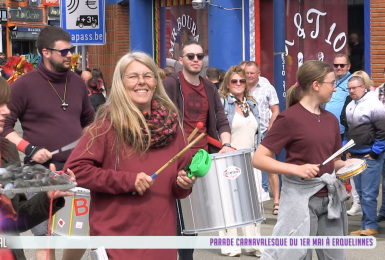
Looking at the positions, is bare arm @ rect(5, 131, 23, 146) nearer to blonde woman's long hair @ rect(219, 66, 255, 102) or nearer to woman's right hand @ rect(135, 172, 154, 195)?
woman's right hand @ rect(135, 172, 154, 195)

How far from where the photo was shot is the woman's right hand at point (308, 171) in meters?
5.28

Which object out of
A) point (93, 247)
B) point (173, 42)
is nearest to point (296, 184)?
point (93, 247)

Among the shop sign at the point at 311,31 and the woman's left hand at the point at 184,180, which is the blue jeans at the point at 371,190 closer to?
the shop sign at the point at 311,31

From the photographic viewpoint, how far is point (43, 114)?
6.30 metres

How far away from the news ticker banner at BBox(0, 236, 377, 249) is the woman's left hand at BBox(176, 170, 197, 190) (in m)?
0.28

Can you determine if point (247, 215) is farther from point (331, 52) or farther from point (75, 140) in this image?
point (331, 52)

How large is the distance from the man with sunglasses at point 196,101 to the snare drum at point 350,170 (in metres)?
1.58

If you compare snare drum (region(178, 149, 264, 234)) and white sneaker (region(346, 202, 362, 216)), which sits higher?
snare drum (region(178, 149, 264, 234))

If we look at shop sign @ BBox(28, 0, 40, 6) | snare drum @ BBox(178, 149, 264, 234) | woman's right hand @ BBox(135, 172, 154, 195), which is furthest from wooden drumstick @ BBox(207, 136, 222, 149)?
shop sign @ BBox(28, 0, 40, 6)

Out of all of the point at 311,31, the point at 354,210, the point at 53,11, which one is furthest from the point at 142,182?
→ the point at 53,11

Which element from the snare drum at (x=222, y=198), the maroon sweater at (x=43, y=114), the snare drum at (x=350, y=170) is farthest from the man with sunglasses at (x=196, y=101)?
the snare drum at (x=350, y=170)

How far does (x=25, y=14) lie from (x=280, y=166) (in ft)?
176

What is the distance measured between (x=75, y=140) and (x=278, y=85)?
5728 mm

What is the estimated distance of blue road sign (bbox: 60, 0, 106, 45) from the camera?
50.8 feet
